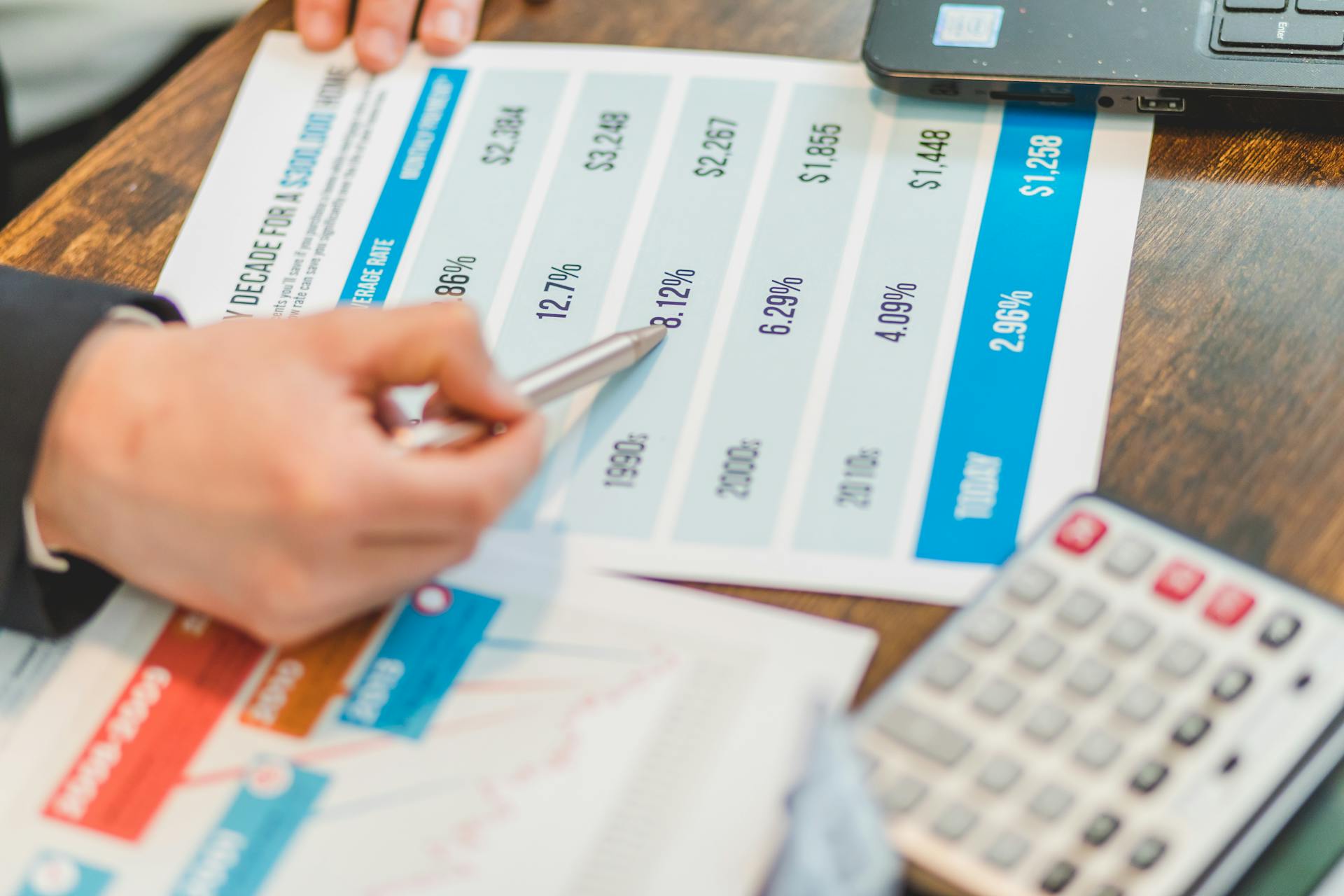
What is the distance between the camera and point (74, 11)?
82cm

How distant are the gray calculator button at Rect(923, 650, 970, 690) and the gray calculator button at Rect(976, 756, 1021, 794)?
29mm

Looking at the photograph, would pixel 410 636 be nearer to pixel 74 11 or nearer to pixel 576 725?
pixel 576 725

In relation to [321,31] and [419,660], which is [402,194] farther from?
[419,660]

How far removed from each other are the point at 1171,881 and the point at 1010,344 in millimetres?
231

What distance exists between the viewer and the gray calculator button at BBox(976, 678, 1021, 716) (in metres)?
0.42

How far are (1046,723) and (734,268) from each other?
0.26 m

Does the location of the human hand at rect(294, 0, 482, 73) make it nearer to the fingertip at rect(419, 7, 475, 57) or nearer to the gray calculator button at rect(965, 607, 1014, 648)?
the fingertip at rect(419, 7, 475, 57)

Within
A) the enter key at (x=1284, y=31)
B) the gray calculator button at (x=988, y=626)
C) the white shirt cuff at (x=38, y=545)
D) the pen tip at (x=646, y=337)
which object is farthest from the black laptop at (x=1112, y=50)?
the white shirt cuff at (x=38, y=545)

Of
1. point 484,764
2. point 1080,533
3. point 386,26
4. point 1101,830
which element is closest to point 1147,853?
point 1101,830

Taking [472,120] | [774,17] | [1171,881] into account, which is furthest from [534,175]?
[1171,881]

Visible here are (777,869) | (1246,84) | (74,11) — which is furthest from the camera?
(74,11)

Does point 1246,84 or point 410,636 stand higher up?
point 1246,84

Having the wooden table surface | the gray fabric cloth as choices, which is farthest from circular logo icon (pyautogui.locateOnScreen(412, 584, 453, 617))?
the gray fabric cloth

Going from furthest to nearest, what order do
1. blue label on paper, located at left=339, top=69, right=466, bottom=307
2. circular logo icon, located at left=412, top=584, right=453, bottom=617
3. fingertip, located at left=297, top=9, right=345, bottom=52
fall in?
fingertip, located at left=297, top=9, right=345, bottom=52, blue label on paper, located at left=339, top=69, right=466, bottom=307, circular logo icon, located at left=412, top=584, right=453, bottom=617
